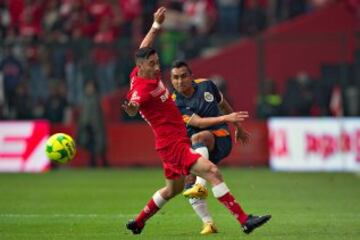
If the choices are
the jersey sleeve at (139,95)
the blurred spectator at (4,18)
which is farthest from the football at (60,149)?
the blurred spectator at (4,18)

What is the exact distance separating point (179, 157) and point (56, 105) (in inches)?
613

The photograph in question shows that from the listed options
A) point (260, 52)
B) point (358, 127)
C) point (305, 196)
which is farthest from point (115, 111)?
point (305, 196)

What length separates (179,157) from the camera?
1154cm

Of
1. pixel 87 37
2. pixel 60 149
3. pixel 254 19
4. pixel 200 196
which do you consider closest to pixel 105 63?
pixel 87 37

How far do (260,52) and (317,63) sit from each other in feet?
4.90

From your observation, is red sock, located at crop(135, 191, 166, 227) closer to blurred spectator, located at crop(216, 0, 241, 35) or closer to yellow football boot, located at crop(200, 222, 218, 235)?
yellow football boot, located at crop(200, 222, 218, 235)

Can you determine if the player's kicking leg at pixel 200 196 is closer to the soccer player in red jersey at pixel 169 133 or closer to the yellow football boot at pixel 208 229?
the yellow football boot at pixel 208 229

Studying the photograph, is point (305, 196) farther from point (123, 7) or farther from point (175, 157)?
point (123, 7)

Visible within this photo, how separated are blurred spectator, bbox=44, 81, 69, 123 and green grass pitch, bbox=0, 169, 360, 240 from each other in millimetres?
2179

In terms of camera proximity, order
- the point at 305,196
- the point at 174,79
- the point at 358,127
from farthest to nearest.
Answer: the point at 358,127 < the point at 305,196 < the point at 174,79

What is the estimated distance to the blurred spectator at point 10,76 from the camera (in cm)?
2664

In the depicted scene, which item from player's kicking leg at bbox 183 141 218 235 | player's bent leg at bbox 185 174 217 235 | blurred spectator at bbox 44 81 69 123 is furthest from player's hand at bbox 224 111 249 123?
blurred spectator at bbox 44 81 69 123

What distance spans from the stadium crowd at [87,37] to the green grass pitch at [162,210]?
2799 millimetres

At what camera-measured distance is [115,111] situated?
27.1 m
